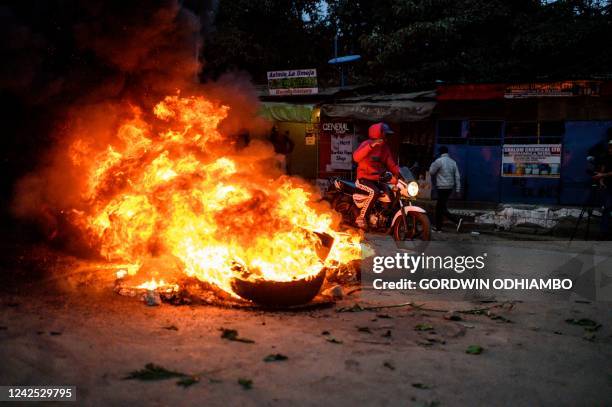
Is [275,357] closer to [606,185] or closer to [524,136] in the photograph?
[606,185]

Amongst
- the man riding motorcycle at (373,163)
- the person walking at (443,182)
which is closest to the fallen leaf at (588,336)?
the man riding motorcycle at (373,163)

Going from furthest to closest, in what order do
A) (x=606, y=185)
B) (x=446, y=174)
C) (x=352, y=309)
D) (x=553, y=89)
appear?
(x=553, y=89)
(x=446, y=174)
(x=606, y=185)
(x=352, y=309)

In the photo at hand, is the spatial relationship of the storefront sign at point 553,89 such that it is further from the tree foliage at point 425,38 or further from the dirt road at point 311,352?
the dirt road at point 311,352

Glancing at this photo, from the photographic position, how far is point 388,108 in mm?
15602

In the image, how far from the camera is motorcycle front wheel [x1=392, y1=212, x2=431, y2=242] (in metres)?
9.43

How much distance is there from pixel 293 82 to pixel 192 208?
508 inches

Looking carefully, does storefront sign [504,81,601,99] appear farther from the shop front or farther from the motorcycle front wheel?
the motorcycle front wheel

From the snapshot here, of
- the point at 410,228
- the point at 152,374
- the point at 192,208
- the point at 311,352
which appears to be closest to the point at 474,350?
the point at 311,352

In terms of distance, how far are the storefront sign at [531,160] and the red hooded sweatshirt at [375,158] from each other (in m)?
6.91

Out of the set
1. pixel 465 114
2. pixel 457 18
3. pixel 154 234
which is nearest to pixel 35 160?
pixel 154 234

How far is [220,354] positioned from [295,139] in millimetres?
16162

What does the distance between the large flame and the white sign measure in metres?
10.2

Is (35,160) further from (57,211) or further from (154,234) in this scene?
(154,234)

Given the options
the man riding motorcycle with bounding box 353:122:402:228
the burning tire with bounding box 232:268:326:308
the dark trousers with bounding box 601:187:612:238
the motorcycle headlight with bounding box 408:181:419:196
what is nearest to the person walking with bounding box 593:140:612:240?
the dark trousers with bounding box 601:187:612:238
